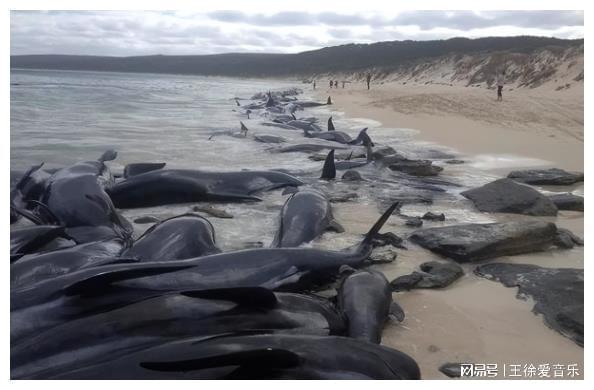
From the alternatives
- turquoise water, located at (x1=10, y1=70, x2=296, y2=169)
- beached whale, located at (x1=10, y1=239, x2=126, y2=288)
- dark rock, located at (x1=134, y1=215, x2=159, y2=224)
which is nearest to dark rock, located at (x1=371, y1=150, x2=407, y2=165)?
turquoise water, located at (x1=10, y1=70, x2=296, y2=169)

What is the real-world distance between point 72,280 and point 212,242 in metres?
1.37

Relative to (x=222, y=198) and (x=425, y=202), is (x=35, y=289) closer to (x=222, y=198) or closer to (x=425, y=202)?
(x=222, y=198)

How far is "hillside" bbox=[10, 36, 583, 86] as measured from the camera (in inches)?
1198

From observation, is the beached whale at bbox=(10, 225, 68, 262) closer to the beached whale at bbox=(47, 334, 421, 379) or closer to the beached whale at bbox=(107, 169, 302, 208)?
the beached whale at bbox=(107, 169, 302, 208)

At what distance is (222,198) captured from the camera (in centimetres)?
668

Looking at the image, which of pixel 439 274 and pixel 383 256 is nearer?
pixel 439 274

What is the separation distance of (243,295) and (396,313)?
1181 millimetres

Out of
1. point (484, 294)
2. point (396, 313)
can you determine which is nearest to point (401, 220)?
point (484, 294)

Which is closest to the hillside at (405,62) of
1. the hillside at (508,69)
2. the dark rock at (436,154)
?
the hillside at (508,69)

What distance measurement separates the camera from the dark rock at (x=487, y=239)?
15.4 feet

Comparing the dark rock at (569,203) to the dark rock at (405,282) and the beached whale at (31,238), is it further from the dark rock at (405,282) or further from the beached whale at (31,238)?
the beached whale at (31,238)

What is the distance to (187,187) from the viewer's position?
6.63 meters

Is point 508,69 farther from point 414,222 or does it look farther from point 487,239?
point 487,239

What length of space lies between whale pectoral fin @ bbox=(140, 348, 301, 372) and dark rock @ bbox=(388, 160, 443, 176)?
6.00 meters
